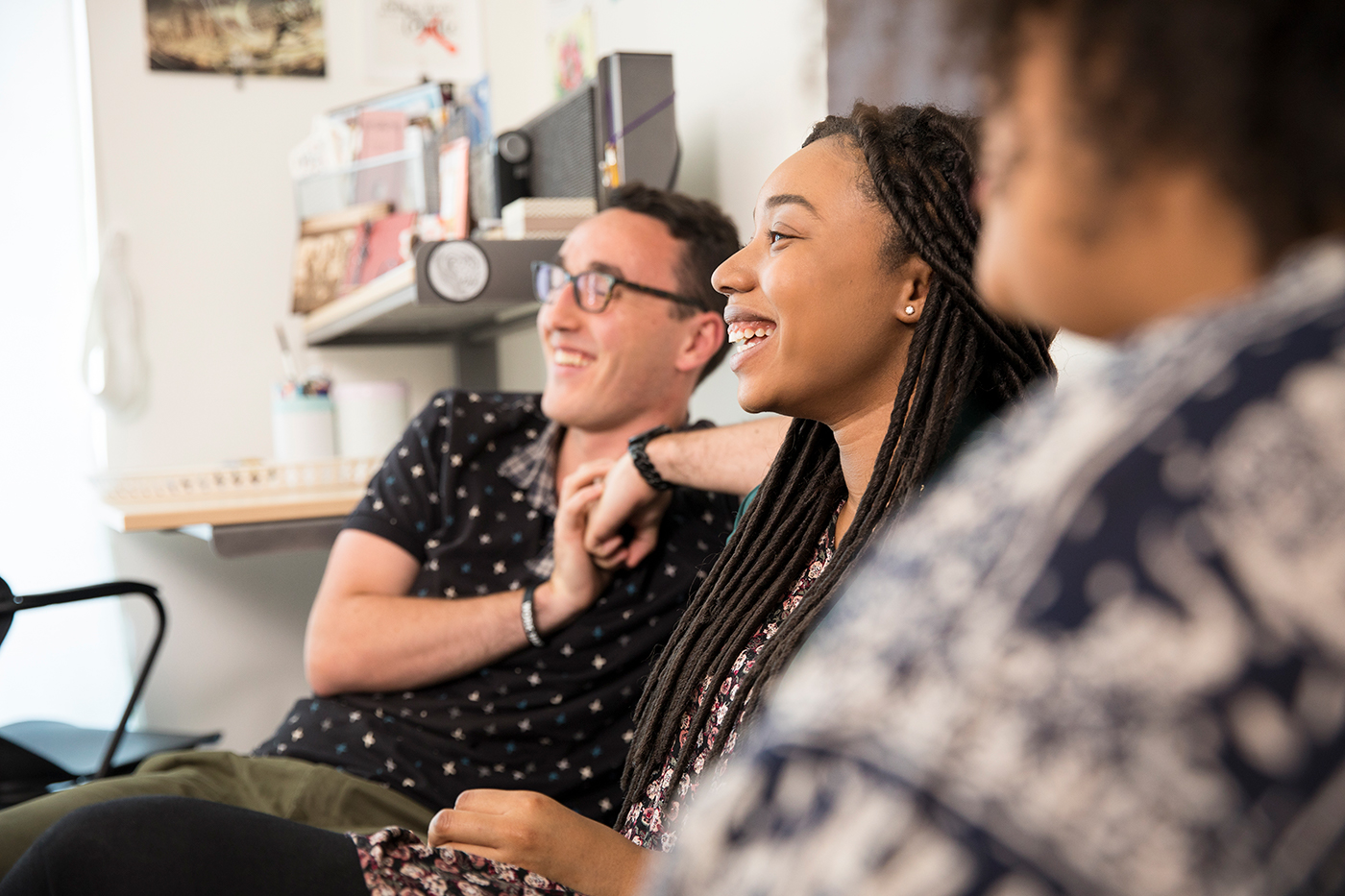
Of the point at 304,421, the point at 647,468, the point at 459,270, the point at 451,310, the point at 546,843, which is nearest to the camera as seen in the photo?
the point at 546,843

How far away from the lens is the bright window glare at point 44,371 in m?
2.39

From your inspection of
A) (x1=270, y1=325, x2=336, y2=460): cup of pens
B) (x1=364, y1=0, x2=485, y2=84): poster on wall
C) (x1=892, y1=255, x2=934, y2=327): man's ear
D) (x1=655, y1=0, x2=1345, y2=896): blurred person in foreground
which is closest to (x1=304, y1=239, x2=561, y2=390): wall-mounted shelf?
(x1=270, y1=325, x2=336, y2=460): cup of pens

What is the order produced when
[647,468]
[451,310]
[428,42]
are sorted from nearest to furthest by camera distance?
[647,468] → [451,310] → [428,42]

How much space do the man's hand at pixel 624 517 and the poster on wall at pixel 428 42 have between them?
1.69 metres

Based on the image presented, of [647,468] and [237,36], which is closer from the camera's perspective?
[647,468]

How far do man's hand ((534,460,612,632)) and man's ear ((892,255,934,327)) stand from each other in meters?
0.51

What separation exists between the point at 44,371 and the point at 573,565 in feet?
5.73

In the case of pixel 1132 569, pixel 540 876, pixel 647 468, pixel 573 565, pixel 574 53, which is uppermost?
pixel 574 53

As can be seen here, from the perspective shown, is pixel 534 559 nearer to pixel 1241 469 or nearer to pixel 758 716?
pixel 758 716

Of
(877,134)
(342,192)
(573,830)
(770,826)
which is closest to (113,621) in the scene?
(342,192)

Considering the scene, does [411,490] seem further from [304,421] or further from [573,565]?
[304,421]

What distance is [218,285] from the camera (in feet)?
8.25

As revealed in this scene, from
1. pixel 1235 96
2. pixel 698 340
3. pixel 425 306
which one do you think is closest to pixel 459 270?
pixel 425 306

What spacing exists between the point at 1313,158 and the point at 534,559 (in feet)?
4.04
